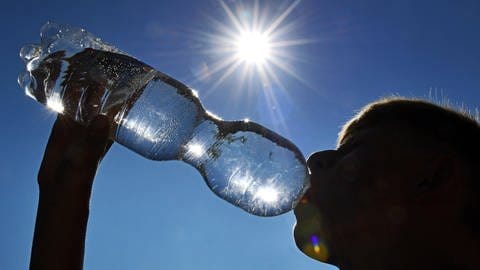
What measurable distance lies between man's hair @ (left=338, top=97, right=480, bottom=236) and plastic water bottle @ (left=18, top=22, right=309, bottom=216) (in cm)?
42

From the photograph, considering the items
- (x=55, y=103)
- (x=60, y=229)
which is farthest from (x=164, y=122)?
(x=60, y=229)

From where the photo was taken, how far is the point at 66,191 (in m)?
1.72

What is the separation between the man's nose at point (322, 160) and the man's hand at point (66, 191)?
2.90 feet

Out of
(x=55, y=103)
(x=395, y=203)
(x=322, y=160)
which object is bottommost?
(x=395, y=203)

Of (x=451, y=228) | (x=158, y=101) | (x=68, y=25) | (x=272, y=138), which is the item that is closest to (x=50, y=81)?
(x=68, y=25)

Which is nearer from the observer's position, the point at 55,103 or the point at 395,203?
the point at 395,203

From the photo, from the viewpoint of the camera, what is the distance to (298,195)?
221 cm

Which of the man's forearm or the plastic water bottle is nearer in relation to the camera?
the man's forearm

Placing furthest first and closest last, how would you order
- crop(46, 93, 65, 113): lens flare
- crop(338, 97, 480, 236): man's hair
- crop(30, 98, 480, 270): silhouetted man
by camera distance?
crop(46, 93, 65, 113): lens flare < crop(338, 97, 480, 236): man's hair < crop(30, 98, 480, 270): silhouetted man

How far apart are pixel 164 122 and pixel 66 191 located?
0.97m

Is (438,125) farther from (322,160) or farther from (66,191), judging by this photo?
(66,191)

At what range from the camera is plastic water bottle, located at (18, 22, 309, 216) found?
228 cm

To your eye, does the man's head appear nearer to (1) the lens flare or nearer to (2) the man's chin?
(2) the man's chin

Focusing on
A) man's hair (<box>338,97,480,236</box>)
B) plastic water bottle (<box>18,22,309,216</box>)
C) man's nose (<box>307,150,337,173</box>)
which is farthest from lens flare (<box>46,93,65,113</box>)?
man's hair (<box>338,97,480,236</box>)
